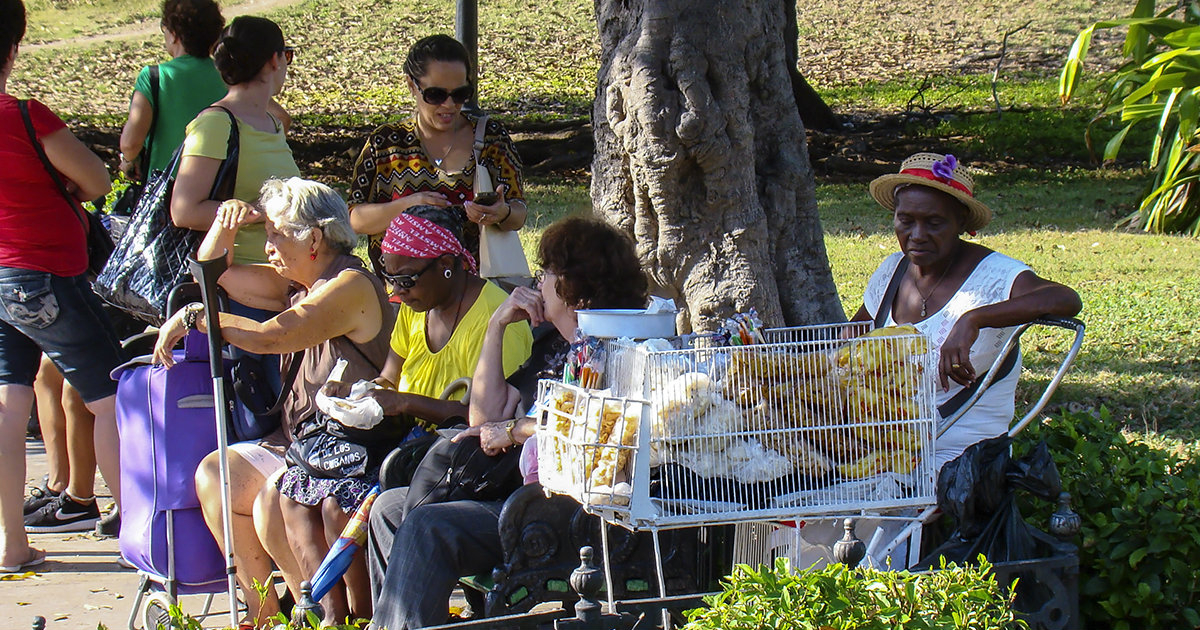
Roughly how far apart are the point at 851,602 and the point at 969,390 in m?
1.31

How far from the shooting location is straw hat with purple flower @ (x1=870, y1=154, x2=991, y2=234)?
369cm

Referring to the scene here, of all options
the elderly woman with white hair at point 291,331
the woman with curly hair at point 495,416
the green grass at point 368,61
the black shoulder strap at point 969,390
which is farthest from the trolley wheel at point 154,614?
the green grass at point 368,61

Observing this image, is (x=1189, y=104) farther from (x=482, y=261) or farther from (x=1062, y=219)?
(x=482, y=261)

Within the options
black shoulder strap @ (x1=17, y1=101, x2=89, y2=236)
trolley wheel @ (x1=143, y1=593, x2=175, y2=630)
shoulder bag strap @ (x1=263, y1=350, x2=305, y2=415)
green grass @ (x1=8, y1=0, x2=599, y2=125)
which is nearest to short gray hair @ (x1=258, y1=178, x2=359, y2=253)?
shoulder bag strap @ (x1=263, y1=350, x2=305, y2=415)

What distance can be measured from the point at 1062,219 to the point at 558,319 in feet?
34.5

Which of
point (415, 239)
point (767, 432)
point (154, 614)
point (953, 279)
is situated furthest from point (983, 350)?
point (154, 614)

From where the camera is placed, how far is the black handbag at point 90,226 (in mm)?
4938

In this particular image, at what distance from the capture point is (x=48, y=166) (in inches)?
196

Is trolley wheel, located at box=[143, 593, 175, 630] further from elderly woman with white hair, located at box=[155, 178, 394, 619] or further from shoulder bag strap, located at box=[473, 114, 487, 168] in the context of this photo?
shoulder bag strap, located at box=[473, 114, 487, 168]

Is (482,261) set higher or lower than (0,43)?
lower

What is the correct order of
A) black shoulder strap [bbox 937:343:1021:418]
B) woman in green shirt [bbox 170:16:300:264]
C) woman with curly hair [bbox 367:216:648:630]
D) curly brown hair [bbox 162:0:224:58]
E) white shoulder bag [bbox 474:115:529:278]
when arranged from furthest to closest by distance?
curly brown hair [bbox 162:0:224:58], white shoulder bag [bbox 474:115:529:278], woman in green shirt [bbox 170:16:300:264], black shoulder strap [bbox 937:343:1021:418], woman with curly hair [bbox 367:216:648:630]

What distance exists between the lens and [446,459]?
12.2ft

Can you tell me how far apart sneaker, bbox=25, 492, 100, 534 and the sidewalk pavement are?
101 millimetres

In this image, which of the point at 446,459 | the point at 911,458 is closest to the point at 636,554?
the point at 446,459
